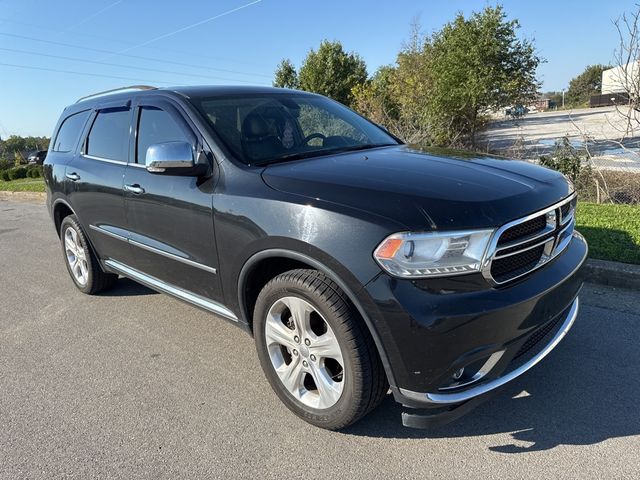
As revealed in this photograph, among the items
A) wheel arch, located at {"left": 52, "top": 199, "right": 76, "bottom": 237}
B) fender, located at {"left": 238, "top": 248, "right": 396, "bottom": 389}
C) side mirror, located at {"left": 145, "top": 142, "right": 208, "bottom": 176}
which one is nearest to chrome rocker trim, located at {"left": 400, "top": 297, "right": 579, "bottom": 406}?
fender, located at {"left": 238, "top": 248, "right": 396, "bottom": 389}

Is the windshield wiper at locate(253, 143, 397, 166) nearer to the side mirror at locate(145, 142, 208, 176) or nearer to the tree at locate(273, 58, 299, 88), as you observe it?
the side mirror at locate(145, 142, 208, 176)

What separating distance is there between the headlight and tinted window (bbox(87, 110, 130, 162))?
2533 mm

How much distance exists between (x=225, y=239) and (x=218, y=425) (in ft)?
3.41

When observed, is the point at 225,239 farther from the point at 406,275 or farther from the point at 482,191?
the point at 482,191

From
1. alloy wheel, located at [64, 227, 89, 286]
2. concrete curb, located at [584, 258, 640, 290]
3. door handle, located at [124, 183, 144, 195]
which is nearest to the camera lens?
door handle, located at [124, 183, 144, 195]

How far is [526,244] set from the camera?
2.37m

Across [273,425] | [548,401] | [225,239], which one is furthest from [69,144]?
[548,401]

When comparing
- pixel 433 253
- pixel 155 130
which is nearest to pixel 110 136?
pixel 155 130

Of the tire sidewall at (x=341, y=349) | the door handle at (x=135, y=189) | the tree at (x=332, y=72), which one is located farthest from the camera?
the tree at (x=332, y=72)

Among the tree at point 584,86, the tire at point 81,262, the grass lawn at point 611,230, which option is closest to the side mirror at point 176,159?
the tire at point 81,262

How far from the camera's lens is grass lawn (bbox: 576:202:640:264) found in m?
4.49

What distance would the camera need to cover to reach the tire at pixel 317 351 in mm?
2330

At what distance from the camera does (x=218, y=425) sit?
2.75 meters

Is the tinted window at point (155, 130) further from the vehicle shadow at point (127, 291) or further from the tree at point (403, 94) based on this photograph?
the tree at point (403, 94)
